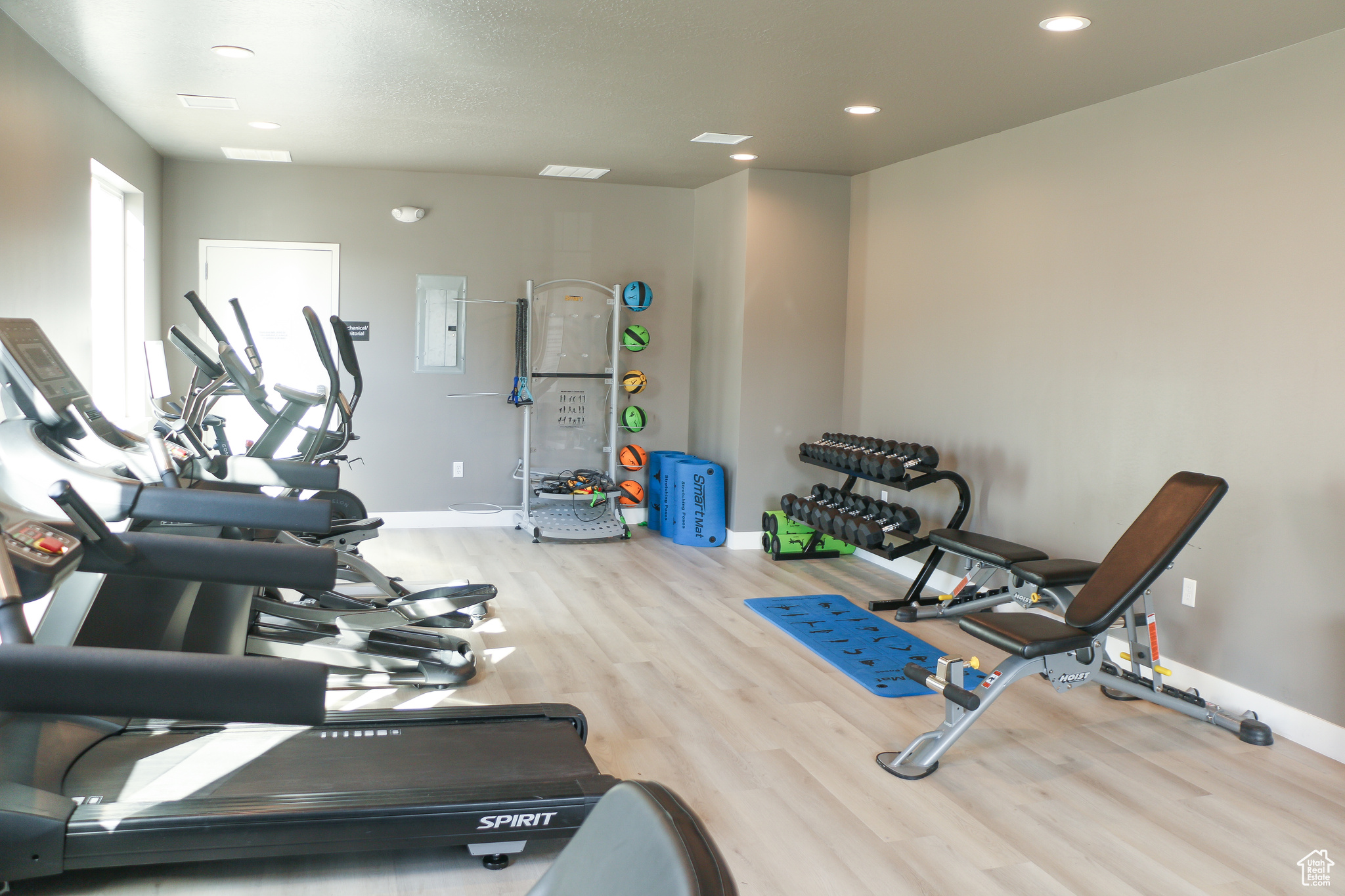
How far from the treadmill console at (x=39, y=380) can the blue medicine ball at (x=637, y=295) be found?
4453 millimetres

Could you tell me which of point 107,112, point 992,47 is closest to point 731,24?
point 992,47

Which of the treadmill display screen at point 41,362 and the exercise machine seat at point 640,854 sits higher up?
the treadmill display screen at point 41,362

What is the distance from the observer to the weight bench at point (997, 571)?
11.9 ft

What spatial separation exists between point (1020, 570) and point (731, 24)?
2.33 metres

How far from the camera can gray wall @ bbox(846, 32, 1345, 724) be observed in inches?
127

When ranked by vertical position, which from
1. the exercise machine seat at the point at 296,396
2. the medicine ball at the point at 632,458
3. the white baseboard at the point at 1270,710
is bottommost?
the white baseboard at the point at 1270,710

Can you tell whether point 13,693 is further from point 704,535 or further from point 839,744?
point 704,535

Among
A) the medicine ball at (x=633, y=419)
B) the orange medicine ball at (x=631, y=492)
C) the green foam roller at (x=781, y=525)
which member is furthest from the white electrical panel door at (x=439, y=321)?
the green foam roller at (x=781, y=525)

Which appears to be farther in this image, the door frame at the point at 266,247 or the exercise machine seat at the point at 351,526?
the door frame at the point at 266,247

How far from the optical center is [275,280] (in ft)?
20.5

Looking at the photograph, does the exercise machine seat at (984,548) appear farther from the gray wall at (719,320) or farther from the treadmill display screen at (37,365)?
the treadmill display screen at (37,365)

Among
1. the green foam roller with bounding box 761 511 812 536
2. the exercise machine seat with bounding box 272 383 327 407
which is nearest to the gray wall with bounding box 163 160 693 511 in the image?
the green foam roller with bounding box 761 511 812 536

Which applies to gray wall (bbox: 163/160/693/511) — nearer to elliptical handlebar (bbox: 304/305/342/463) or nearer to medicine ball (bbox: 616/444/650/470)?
medicine ball (bbox: 616/444/650/470)

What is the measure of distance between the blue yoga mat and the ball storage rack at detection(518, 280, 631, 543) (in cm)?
179
